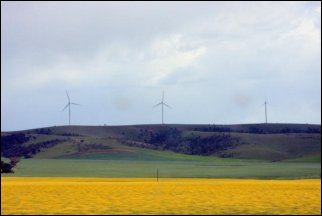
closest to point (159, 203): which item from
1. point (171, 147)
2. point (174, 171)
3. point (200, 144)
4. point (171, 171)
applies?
point (171, 171)

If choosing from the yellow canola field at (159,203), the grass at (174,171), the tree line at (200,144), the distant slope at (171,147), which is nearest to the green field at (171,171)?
the grass at (174,171)

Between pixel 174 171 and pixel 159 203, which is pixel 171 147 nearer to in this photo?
pixel 174 171

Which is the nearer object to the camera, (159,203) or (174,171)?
(159,203)

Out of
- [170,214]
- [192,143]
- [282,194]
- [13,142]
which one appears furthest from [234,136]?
[170,214]

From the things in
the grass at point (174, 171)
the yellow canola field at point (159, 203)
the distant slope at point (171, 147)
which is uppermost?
the distant slope at point (171, 147)

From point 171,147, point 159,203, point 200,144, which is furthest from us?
point 200,144

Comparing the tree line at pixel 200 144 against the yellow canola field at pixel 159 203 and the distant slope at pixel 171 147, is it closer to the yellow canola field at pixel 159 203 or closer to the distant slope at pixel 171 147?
the distant slope at pixel 171 147

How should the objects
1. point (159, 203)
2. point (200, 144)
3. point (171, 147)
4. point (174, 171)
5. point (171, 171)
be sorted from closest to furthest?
point (159, 203) → point (171, 171) → point (174, 171) → point (171, 147) → point (200, 144)

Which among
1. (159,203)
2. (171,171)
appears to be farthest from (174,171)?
(159,203)

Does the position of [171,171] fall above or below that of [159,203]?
above

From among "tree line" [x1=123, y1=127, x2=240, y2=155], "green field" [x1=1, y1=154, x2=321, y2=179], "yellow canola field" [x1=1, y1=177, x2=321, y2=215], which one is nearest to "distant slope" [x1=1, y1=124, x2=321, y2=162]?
"tree line" [x1=123, y1=127, x2=240, y2=155]

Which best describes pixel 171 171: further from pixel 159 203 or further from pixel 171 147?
pixel 171 147

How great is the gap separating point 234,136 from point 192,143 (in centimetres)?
1250

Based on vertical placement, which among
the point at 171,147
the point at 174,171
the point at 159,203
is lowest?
the point at 159,203
